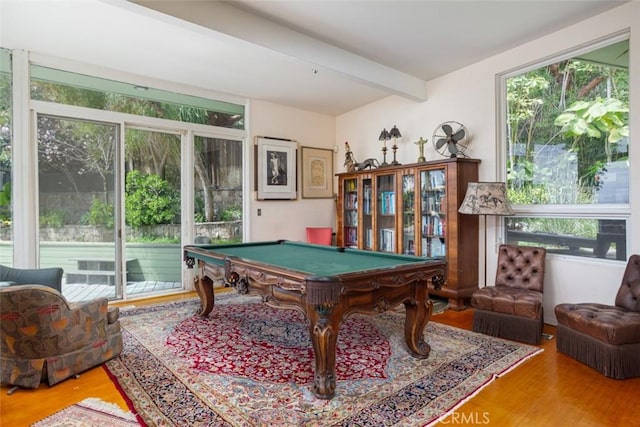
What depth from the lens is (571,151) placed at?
11.9ft

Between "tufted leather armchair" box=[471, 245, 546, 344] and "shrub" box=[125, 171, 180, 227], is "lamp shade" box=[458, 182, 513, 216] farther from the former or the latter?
"shrub" box=[125, 171, 180, 227]

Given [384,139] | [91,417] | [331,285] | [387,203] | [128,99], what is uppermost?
[128,99]

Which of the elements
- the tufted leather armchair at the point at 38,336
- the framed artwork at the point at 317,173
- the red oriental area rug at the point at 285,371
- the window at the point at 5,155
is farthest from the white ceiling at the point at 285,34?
the red oriental area rug at the point at 285,371

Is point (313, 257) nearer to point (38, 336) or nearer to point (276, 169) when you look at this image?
point (38, 336)

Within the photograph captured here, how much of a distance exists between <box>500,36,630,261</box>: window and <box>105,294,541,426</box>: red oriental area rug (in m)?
1.38

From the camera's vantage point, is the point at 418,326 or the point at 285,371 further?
the point at 418,326

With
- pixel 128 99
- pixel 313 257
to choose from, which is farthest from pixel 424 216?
pixel 128 99

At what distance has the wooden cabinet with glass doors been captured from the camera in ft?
13.7

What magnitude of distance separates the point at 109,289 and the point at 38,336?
239 cm

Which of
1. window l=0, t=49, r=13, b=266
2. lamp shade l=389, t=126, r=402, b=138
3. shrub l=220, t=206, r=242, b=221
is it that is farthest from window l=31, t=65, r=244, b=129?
lamp shade l=389, t=126, r=402, b=138

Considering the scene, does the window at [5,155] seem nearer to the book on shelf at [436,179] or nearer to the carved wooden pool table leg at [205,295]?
the carved wooden pool table leg at [205,295]

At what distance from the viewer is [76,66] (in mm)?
4246

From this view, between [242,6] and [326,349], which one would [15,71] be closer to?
[242,6]

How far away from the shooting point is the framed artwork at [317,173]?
629cm
